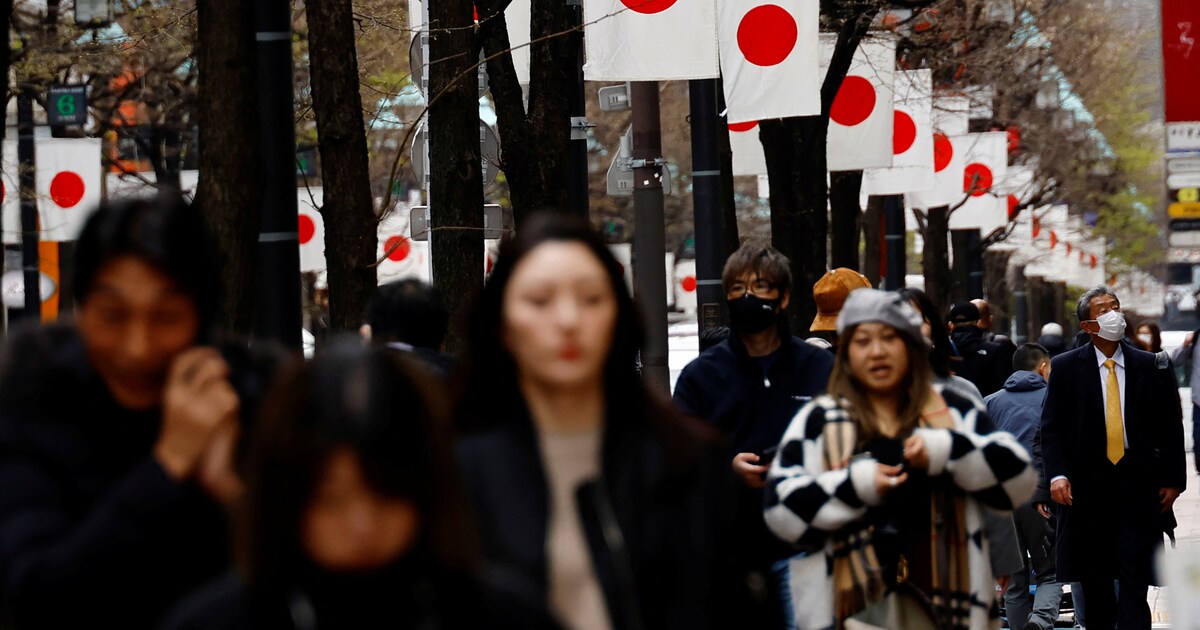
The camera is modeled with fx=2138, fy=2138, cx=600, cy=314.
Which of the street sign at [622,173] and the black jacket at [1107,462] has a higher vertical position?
the street sign at [622,173]

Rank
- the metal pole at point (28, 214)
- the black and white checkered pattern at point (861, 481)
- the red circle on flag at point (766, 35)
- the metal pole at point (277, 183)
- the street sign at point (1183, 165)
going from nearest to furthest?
the black and white checkered pattern at point (861, 481)
the metal pole at point (277, 183)
the red circle on flag at point (766, 35)
the street sign at point (1183, 165)
the metal pole at point (28, 214)

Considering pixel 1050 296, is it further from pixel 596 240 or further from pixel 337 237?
pixel 596 240

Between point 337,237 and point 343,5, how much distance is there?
49.3 inches

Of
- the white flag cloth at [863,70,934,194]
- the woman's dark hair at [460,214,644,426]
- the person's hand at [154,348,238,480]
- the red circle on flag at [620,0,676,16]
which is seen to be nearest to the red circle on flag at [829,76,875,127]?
the white flag cloth at [863,70,934,194]

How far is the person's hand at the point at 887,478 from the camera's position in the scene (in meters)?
5.22

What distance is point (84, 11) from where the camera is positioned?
21.0m

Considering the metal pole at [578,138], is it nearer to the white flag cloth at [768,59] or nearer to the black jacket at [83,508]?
the white flag cloth at [768,59]

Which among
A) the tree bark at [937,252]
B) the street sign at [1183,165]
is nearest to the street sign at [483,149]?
the street sign at [1183,165]

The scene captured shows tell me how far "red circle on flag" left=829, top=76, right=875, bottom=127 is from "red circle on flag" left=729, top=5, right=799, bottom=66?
4.88 meters

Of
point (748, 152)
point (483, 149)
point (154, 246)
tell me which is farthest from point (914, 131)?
point (154, 246)

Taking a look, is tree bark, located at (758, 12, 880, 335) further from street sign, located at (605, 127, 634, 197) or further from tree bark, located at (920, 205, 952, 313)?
tree bark, located at (920, 205, 952, 313)

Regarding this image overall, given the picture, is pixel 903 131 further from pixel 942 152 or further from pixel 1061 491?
pixel 1061 491

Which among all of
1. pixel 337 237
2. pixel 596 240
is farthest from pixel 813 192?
pixel 596 240

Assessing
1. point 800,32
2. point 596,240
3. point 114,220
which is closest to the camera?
point 114,220
